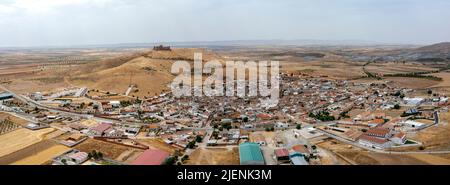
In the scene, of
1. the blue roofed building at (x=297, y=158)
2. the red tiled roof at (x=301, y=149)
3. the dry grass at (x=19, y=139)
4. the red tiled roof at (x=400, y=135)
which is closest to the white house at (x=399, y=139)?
the red tiled roof at (x=400, y=135)

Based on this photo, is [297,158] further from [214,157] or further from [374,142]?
[374,142]

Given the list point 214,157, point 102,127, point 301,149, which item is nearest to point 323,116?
point 301,149

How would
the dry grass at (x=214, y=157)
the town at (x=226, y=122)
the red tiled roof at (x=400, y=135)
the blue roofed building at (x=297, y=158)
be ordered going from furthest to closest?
the red tiled roof at (x=400, y=135), the town at (x=226, y=122), the dry grass at (x=214, y=157), the blue roofed building at (x=297, y=158)

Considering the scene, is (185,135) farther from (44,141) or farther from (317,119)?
(317,119)

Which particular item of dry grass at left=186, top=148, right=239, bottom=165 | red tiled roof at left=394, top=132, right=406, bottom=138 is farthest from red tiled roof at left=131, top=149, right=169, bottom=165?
red tiled roof at left=394, top=132, right=406, bottom=138

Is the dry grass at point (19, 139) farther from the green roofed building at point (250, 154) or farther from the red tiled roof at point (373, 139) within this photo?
the red tiled roof at point (373, 139)
